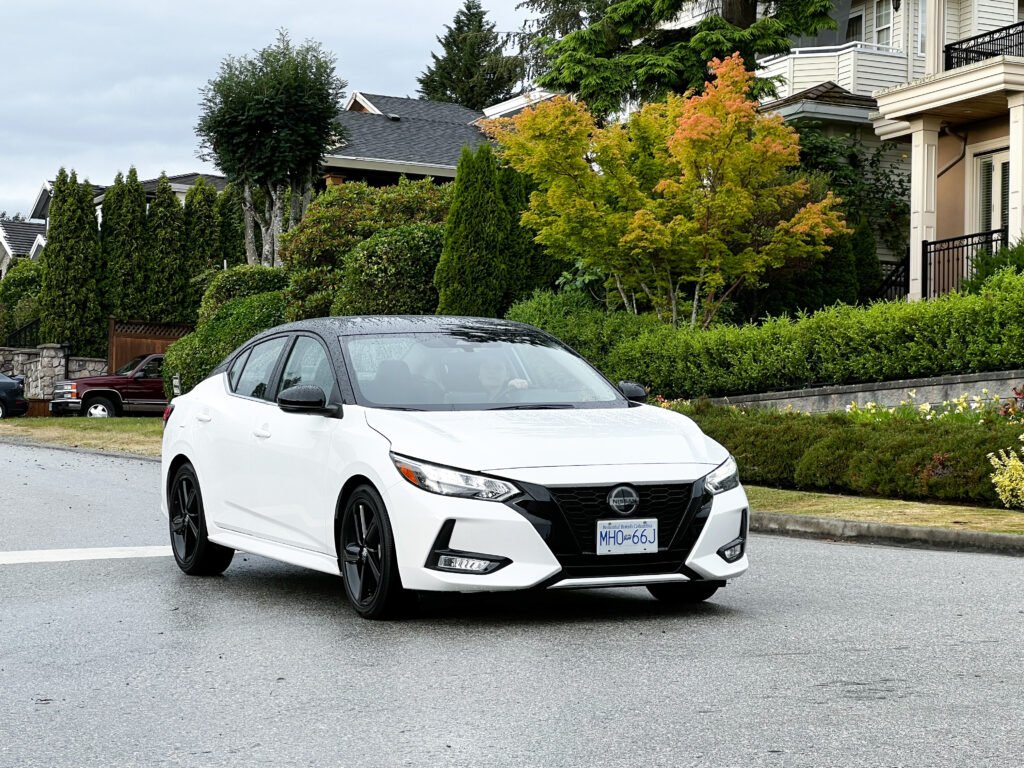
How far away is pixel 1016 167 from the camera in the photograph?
2375cm

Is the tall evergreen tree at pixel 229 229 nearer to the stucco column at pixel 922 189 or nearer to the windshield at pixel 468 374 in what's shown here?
the stucco column at pixel 922 189

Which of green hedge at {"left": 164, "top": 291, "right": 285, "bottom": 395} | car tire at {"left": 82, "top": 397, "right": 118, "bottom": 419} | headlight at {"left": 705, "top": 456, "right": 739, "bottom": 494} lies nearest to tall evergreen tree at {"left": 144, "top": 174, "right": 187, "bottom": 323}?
car tire at {"left": 82, "top": 397, "right": 118, "bottom": 419}

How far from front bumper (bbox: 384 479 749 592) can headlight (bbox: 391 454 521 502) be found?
0.12 ft

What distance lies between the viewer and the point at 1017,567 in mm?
10391

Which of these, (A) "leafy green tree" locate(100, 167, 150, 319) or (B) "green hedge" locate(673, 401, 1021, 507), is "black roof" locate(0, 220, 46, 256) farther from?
(B) "green hedge" locate(673, 401, 1021, 507)

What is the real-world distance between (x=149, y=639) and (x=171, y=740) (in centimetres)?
221

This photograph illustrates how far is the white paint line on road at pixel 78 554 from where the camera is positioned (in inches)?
433

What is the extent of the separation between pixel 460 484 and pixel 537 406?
1219 mm

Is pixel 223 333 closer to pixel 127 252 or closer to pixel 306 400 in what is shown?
pixel 127 252

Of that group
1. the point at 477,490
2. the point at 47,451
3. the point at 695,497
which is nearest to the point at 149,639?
the point at 477,490

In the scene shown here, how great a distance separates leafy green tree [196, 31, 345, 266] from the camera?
36.9 meters

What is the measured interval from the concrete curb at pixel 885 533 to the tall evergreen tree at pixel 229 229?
34.9m

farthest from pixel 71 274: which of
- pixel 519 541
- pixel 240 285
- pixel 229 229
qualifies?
pixel 519 541

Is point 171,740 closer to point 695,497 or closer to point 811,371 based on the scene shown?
point 695,497
